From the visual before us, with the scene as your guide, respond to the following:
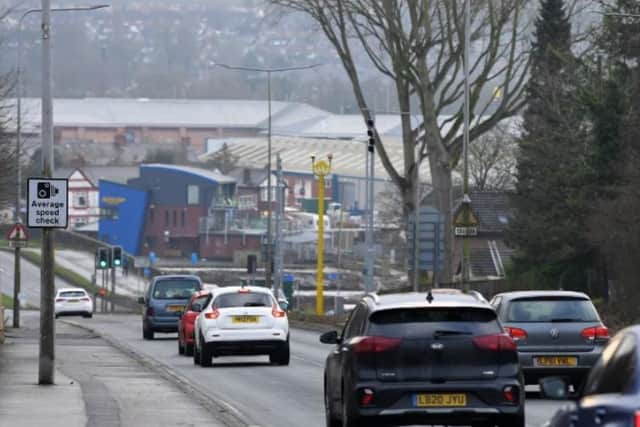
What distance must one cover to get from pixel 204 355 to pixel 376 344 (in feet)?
56.4

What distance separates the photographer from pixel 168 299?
159 feet

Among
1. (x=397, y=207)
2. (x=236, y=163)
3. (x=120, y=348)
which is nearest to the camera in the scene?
(x=120, y=348)

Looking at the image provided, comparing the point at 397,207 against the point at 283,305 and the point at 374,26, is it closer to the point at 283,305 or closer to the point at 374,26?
the point at 374,26

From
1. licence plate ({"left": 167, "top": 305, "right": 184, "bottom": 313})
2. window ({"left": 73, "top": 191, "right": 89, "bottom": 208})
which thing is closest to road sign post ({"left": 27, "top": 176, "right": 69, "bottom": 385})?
licence plate ({"left": 167, "top": 305, "right": 184, "bottom": 313})

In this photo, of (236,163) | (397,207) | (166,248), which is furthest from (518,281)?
(236,163)

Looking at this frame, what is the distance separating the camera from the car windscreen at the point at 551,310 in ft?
81.8

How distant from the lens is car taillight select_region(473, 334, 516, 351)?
17.2 metres

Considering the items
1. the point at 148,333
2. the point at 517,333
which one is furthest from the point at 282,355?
the point at 148,333

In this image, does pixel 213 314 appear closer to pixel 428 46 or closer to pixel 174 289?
pixel 174 289

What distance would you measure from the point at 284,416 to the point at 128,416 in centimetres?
192

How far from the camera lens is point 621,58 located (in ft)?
189

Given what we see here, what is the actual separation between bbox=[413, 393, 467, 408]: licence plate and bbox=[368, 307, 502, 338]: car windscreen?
58 cm

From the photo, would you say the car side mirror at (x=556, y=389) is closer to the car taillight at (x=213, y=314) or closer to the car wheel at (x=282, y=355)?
the car taillight at (x=213, y=314)

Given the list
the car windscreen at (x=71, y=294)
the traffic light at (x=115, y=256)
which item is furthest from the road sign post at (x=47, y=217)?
the traffic light at (x=115, y=256)
